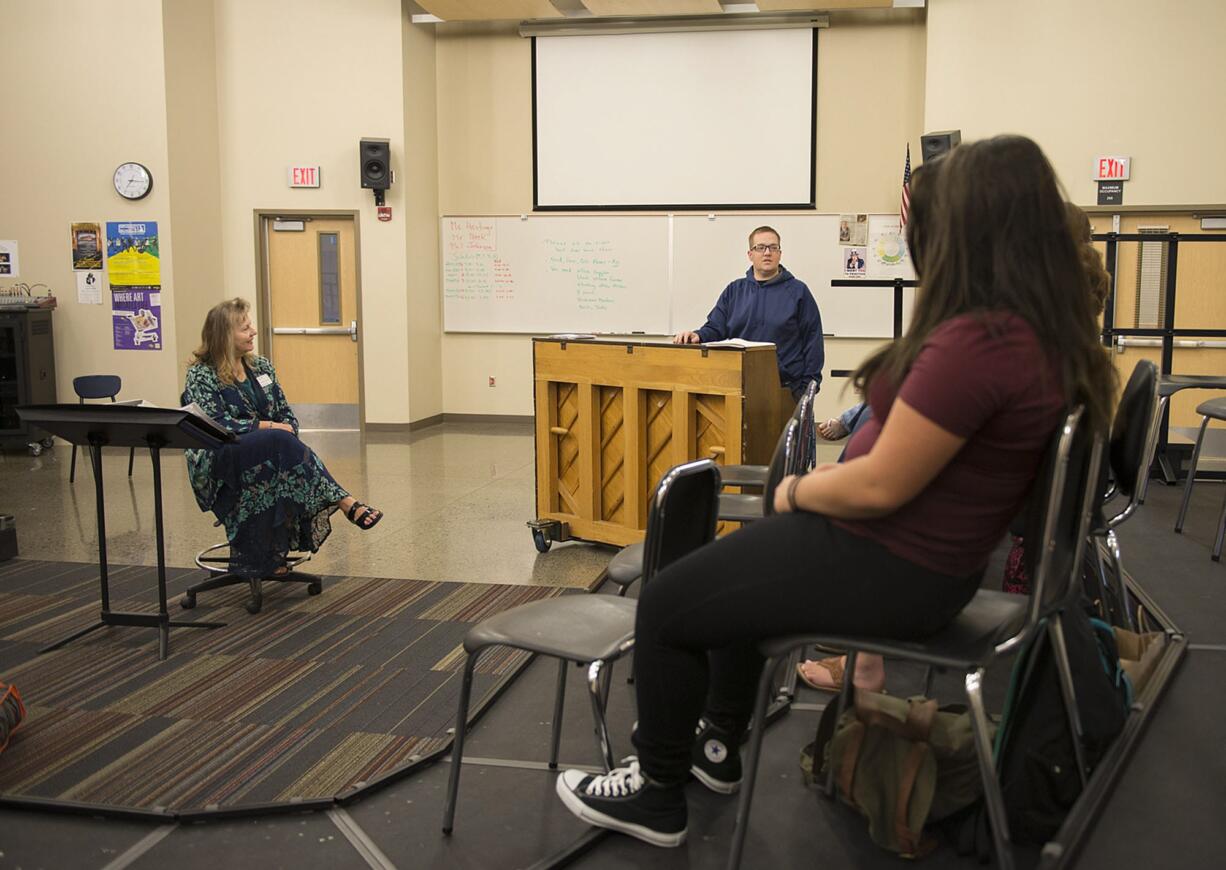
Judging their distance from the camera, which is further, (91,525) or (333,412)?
(333,412)

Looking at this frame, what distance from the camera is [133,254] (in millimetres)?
8281

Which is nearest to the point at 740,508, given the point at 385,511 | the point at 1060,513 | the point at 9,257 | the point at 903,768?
the point at 903,768

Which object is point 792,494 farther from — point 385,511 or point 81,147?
point 81,147

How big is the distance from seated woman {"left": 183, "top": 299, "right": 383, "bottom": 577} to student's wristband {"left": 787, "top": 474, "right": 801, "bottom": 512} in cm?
268

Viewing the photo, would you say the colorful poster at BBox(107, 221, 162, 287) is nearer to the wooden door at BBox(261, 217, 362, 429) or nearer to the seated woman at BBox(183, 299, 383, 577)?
the wooden door at BBox(261, 217, 362, 429)

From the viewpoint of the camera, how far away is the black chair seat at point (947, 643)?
1.83 meters

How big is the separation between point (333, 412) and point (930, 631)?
7931 mm

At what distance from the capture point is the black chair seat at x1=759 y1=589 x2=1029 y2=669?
5.99ft

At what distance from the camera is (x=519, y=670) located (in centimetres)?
328

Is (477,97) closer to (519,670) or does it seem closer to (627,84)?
(627,84)

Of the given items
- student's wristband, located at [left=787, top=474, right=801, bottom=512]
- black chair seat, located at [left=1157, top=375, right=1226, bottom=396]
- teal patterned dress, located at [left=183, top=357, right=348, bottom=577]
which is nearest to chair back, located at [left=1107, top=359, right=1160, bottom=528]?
student's wristband, located at [left=787, top=474, right=801, bottom=512]

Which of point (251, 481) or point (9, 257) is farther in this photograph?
point (9, 257)

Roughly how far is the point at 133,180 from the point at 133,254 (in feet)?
1.74

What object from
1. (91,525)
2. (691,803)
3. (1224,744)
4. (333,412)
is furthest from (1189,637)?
(333,412)
